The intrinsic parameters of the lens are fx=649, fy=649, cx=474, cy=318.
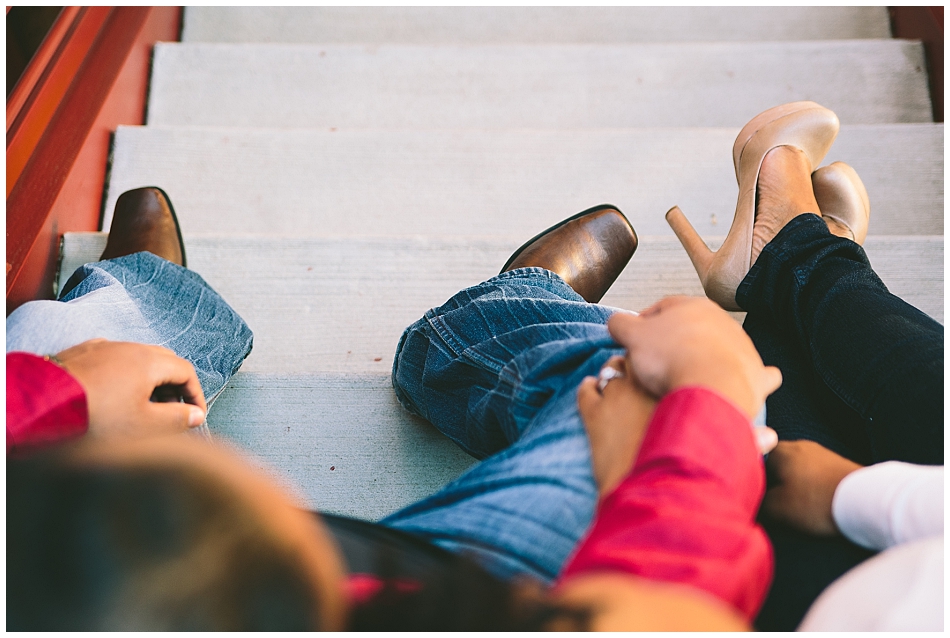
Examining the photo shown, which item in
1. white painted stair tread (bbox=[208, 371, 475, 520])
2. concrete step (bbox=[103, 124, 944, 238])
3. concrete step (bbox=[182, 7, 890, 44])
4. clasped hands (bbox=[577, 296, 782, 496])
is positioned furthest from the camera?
concrete step (bbox=[182, 7, 890, 44])

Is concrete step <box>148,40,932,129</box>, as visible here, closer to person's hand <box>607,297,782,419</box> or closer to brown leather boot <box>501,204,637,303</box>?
brown leather boot <box>501,204,637,303</box>

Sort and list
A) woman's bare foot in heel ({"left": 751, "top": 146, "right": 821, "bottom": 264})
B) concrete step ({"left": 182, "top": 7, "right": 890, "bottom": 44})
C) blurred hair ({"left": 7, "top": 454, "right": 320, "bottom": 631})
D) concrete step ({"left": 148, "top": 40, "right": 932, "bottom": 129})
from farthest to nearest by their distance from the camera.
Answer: concrete step ({"left": 182, "top": 7, "right": 890, "bottom": 44})
concrete step ({"left": 148, "top": 40, "right": 932, "bottom": 129})
woman's bare foot in heel ({"left": 751, "top": 146, "right": 821, "bottom": 264})
blurred hair ({"left": 7, "top": 454, "right": 320, "bottom": 631})

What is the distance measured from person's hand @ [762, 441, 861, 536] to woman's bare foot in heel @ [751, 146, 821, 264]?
451 millimetres

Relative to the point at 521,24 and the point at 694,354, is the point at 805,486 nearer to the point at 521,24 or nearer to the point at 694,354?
the point at 694,354

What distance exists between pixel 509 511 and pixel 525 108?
1.06 m

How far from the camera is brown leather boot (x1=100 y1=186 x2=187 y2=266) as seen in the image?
1.02 m

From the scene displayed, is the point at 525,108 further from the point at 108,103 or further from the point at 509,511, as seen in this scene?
the point at 509,511

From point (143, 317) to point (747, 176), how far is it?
0.91m

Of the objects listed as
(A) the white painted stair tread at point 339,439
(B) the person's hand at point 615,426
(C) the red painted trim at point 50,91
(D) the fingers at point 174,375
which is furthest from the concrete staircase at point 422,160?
(B) the person's hand at point 615,426

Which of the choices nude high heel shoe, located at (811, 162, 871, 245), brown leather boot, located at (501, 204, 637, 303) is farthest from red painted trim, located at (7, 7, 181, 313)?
nude high heel shoe, located at (811, 162, 871, 245)

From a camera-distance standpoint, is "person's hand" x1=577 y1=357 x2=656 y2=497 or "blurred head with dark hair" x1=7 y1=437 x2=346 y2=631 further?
"person's hand" x1=577 y1=357 x2=656 y2=497

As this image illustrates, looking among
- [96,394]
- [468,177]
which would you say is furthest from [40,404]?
[468,177]

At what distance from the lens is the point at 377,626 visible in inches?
12.7

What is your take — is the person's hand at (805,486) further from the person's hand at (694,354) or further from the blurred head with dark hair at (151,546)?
the blurred head with dark hair at (151,546)
